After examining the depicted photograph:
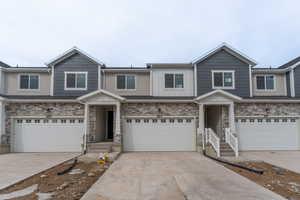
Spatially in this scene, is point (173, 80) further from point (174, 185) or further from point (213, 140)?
point (174, 185)

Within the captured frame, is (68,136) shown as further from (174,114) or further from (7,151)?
(174,114)

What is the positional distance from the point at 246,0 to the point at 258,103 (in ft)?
20.8

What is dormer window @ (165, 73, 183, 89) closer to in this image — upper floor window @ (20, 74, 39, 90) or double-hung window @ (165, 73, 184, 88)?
double-hung window @ (165, 73, 184, 88)

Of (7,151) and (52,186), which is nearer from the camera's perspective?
(52,186)

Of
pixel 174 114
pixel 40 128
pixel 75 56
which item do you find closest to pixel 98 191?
pixel 174 114

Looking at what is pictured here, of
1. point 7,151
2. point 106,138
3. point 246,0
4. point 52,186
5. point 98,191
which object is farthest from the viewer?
point 106,138

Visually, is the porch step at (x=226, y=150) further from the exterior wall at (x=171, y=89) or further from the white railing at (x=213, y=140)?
the exterior wall at (x=171, y=89)

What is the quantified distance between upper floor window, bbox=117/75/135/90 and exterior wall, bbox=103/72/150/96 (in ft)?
0.73

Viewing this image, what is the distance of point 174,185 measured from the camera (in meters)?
5.37

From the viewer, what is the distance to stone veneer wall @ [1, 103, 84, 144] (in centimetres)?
1165

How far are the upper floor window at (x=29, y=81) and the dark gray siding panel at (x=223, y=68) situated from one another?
1168cm

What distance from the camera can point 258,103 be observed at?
1207cm

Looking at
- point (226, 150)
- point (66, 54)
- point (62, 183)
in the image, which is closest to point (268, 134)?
point (226, 150)

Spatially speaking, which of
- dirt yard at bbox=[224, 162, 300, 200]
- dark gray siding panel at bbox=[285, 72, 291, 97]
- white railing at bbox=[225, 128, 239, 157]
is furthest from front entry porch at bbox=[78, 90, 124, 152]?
dark gray siding panel at bbox=[285, 72, 291, 97]
